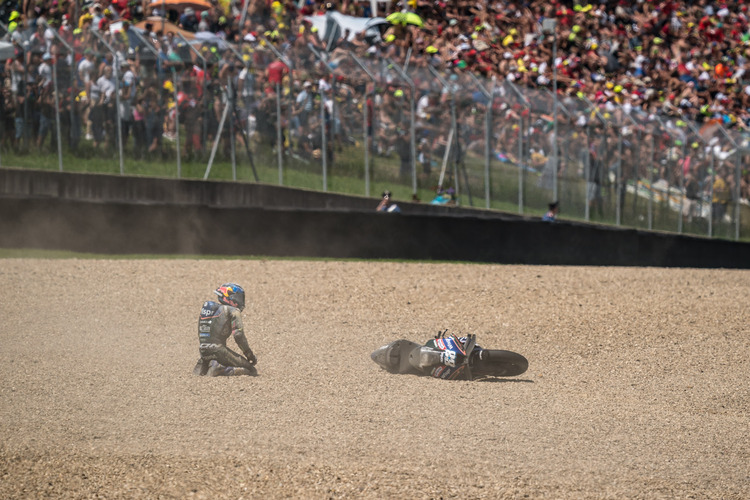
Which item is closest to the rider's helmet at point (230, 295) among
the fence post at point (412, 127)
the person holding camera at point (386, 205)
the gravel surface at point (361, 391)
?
the gravel surface at point (361, 391)

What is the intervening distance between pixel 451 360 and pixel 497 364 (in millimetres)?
393

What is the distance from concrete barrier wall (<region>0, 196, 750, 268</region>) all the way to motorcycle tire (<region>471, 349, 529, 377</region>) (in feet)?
21.0

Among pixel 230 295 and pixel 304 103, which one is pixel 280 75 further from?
pixel 230 295

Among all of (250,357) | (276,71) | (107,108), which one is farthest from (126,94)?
(250,357)

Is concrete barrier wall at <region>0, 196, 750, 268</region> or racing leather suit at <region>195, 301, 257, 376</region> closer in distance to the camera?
racing leather suit at <region>195, 301, 257, 376</region>

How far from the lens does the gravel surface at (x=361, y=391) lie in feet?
18.3

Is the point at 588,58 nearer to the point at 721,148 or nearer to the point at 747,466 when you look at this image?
the point at 721,148

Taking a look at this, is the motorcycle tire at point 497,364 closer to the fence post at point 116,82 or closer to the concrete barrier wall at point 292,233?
the concrete barrier wall at point 292,233

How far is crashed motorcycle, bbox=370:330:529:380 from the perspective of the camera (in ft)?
26.5

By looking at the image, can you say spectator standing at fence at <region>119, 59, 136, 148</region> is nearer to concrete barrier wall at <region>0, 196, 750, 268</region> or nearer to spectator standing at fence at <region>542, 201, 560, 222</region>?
concrete barrier wall at <region>0, 196, 750, 268</region>

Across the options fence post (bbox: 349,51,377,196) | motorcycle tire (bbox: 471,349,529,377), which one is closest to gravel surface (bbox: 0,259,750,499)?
motorcycle tire (bbox: 471,349,529,377)

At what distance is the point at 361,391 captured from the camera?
7672mm

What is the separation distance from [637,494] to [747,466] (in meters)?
1.08

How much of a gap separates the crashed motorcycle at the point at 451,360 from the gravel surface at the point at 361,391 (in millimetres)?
117
